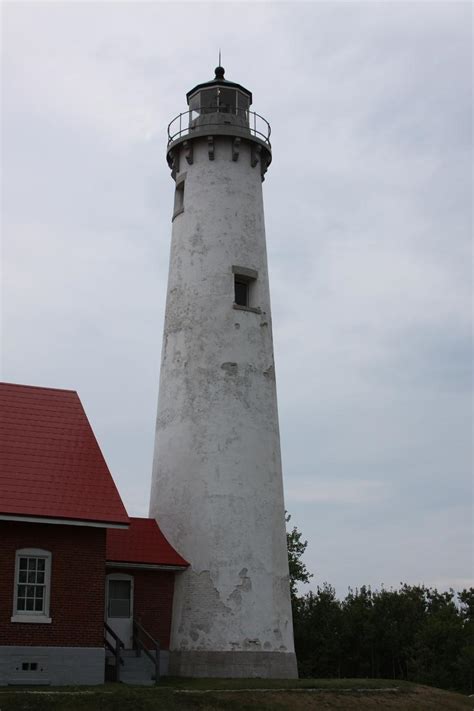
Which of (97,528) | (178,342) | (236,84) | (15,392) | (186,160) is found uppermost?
(236,84)

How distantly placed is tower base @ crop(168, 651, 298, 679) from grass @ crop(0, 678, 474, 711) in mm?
683

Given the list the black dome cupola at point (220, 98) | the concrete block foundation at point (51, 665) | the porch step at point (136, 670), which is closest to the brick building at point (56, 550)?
the concrete block foundation at point (51, 665)

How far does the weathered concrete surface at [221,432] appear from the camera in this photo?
2458cm

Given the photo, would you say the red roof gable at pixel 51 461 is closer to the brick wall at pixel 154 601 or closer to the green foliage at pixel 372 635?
the brick wall at pixel 154 601

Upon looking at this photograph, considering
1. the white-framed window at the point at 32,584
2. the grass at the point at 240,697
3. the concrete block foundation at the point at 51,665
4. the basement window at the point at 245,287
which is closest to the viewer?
the grass at the point at 240,697

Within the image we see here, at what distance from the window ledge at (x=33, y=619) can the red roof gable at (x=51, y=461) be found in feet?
7.59

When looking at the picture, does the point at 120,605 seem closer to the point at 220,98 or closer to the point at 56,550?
the point at 56,550

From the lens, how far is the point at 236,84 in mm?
29516

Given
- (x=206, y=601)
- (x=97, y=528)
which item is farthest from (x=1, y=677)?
(x=206, y=601)

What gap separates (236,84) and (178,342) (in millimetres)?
8713

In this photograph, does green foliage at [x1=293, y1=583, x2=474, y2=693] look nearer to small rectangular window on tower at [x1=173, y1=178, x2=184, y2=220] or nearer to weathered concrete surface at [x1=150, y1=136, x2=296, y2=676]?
weathered concrete surface at [x1=150, y1=136, x2=296, y2=676]

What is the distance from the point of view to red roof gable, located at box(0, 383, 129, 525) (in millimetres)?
21422

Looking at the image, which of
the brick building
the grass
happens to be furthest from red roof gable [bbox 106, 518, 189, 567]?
the grass

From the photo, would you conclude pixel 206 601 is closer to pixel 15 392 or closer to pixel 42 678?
pixel 42 678
